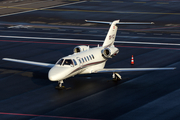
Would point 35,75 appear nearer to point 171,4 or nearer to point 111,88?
point 111,88

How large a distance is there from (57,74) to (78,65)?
8.10ft

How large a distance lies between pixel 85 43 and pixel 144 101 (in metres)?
20.5

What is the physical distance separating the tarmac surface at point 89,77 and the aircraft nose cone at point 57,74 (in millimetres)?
1313

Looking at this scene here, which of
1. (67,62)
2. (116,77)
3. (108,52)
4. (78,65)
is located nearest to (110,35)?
(108,52)

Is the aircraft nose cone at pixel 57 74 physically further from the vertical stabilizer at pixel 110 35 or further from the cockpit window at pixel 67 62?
the vertical stabilizer at pixel 110 35

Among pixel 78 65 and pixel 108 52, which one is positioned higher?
pixel 108 52

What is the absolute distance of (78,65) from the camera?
27438 mm

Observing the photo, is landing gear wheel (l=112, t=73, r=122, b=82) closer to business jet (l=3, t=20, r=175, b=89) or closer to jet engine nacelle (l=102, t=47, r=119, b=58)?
business jet (l=3, t=20, r=175, b=89)

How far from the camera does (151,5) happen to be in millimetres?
71188

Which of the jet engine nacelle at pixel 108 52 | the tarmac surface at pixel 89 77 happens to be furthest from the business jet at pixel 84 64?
the tarmac surface at pixel 89 77

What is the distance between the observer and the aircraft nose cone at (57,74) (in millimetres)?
25375

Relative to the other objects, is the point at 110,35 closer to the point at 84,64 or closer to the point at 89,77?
the point at 89,77

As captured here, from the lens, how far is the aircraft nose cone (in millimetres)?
25375

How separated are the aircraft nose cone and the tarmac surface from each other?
1313 millimetres
